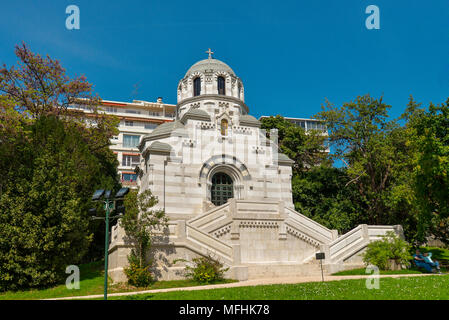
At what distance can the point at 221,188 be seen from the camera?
3059 cm

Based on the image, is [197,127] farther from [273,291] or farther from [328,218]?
[273,291]

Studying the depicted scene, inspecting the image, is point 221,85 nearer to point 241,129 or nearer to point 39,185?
point 241,129

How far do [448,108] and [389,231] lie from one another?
8.60 meters

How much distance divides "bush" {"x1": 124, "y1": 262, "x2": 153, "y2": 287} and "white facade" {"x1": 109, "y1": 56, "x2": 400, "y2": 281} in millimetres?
727

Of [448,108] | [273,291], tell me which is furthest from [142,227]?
[448,108]

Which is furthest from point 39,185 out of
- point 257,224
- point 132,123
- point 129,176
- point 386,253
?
point 132,123

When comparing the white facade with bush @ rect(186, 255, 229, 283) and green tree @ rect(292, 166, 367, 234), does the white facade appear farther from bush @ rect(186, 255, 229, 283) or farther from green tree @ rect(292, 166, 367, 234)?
green tree @ rect(292, 166, 367, 234)

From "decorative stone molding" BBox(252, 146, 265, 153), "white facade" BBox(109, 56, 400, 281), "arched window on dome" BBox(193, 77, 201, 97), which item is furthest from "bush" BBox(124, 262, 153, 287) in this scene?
"arched window on dome" BBox(193, 77, 201, 97)

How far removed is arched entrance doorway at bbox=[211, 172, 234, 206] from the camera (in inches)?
1190

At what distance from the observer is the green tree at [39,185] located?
2014cm

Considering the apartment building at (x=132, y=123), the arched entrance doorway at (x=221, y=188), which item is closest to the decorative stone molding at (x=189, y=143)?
the arched entrance doorway at (x=221, y=188)

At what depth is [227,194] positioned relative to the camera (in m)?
30.6

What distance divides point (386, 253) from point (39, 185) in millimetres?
20761

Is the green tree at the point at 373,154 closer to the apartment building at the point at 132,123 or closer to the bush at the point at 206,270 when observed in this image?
the bush at the point at 206,270
